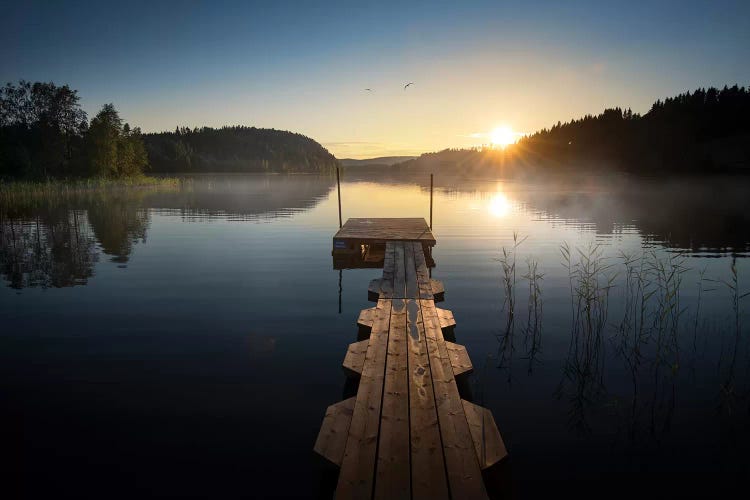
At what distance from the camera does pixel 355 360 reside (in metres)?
7.04

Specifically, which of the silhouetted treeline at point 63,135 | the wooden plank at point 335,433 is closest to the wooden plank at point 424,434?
the wooden plank at point 335,433

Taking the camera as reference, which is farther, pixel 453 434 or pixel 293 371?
pixel 293 371

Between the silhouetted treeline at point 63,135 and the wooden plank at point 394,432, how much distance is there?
260 ft

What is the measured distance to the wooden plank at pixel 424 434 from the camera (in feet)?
13.2

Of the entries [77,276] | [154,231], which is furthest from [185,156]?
[77,276]

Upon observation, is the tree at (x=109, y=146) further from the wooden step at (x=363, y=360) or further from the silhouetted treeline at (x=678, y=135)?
the silhouetted treeline at (x=678, y=135)

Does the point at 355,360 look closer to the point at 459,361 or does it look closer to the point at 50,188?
the point at 459,361

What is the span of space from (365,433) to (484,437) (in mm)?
1350

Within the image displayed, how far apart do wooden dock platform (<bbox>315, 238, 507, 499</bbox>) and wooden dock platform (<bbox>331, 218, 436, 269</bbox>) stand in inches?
420

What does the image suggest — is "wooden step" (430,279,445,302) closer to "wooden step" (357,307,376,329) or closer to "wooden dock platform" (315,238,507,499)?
"wooden step" (357,307,376,329)

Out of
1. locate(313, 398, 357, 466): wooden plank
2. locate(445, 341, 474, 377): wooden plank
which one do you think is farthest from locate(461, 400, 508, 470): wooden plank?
locate(313, 398, 357, 466): wooden plank

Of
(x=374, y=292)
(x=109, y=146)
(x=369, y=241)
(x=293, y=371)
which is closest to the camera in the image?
(x=293, y=371)

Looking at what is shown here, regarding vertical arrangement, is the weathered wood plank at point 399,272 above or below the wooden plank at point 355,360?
above

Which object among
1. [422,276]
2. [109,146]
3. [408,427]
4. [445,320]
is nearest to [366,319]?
[445,320]
